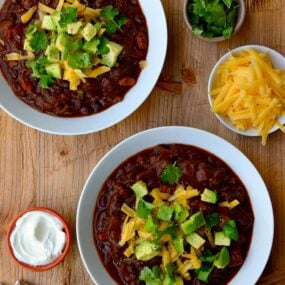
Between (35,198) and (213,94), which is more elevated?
(213,94)

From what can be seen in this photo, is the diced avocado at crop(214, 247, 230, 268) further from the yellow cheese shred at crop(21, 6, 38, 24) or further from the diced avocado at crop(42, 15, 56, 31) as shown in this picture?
the yellow cheese shred at crop(21, 6, 38, 24)

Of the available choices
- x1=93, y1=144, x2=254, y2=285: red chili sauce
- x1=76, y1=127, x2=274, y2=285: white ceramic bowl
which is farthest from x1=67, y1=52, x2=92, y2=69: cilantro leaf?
x1=93, y1=144, x2=254, y2=285: red chili sauce

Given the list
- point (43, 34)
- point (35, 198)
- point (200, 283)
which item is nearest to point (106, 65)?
point (43, 34)

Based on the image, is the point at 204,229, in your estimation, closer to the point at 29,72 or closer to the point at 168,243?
the point at 168,243

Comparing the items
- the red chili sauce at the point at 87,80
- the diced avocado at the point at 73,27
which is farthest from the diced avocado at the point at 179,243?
the diced avocado at the point at 73,27

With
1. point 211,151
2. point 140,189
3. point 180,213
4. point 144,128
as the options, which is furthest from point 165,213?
point 144,128

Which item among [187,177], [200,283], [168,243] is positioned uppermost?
[187,177]

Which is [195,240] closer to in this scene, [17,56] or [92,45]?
[92,45]
